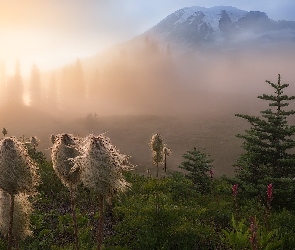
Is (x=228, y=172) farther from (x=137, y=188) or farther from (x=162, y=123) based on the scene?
(x=162, y=123)

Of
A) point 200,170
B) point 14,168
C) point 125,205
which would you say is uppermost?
point 14,168

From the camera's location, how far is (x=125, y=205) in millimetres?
12773

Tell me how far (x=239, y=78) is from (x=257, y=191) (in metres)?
182

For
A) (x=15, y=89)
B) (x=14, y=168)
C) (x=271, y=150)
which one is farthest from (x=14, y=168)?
(x=15, y=89)

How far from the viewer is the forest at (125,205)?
628cm

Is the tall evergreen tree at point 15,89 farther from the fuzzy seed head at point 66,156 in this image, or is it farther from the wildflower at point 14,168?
the wildflower at point 14,168

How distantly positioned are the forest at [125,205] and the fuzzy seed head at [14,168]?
0.02m

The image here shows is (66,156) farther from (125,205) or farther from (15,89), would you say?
(15,89)

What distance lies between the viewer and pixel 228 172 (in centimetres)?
3784

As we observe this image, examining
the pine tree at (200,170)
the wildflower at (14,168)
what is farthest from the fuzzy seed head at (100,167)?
the pine tree at (200,170)

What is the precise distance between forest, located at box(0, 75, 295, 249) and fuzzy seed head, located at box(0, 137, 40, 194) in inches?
0.7

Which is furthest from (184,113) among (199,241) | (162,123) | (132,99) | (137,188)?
(199,241)

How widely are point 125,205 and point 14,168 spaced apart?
7.09m

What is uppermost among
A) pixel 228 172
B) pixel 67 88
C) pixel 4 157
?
pixel 67 88
